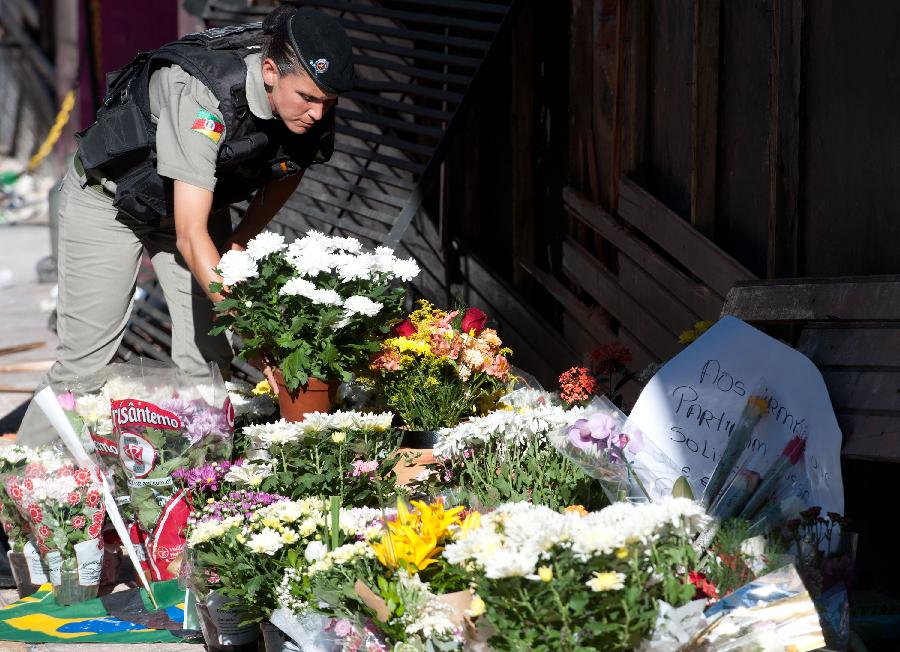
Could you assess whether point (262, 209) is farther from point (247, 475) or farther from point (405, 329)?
point (247, 475)

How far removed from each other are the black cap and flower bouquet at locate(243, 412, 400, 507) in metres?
0.92

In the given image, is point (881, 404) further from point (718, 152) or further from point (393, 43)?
point (393, 43)

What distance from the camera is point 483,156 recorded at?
5.95 metres

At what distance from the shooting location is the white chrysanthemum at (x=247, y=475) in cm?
294

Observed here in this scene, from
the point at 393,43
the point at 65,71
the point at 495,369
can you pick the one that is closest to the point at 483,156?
the point at 393,43

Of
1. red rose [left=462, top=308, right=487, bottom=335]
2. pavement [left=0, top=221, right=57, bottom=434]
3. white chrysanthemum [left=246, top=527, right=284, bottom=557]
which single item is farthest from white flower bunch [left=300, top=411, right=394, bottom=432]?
pavement [left=0, top=221, right=57, bottom=434]

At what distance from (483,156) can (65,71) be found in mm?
10731

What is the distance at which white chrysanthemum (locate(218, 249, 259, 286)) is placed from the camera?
10.3 ft

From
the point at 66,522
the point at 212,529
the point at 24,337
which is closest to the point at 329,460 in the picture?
the point at 212,529

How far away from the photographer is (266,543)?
249cm

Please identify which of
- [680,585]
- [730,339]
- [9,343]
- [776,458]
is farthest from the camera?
[9,343]

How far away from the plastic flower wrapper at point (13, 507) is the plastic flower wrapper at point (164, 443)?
428mm

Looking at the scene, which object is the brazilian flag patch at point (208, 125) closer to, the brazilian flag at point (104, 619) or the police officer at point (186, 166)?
the police officer at point (186, 166)

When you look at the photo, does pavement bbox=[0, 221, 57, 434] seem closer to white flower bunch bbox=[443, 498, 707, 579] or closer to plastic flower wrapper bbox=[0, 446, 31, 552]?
plastic flower wrapper bbox=[0, 446, 31, 552]
